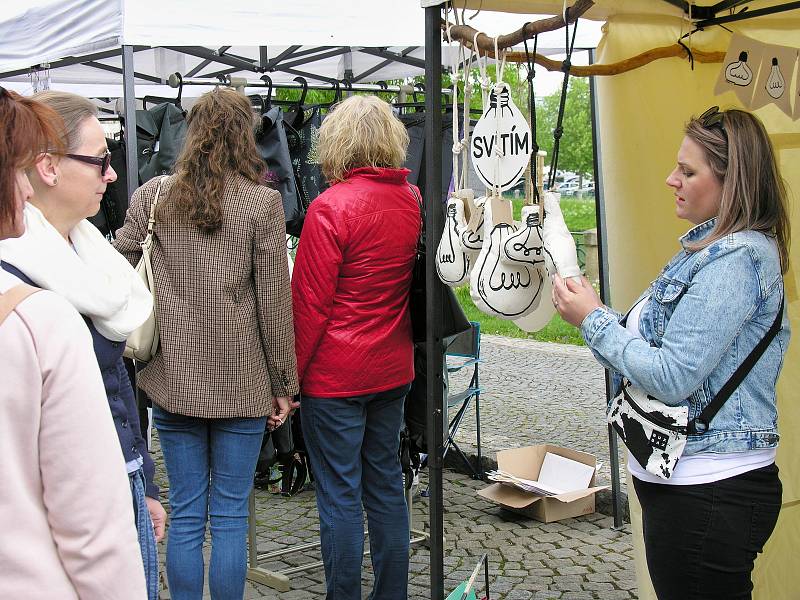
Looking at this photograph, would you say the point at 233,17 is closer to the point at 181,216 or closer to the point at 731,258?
the point at 181,216

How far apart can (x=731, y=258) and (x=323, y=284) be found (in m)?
1.43

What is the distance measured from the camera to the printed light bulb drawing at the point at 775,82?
8.37 ft

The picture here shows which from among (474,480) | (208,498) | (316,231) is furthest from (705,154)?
(474,480)

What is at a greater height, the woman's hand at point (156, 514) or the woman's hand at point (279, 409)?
the woman's hand at point (279, 409)

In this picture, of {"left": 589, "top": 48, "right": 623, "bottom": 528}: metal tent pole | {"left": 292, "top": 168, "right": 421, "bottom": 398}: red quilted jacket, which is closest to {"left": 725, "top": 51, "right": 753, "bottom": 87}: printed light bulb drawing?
{"left": 589, "top": 48, "right": 623, "bottom": 528}: metal tent pole

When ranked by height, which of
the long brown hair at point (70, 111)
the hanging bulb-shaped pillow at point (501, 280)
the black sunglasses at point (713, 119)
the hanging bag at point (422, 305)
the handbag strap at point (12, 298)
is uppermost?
the long brown hair at point (70, 111)

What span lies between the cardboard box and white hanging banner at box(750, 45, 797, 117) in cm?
234

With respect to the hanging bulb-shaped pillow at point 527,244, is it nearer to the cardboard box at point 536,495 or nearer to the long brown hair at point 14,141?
the long brown hair at point 14,141

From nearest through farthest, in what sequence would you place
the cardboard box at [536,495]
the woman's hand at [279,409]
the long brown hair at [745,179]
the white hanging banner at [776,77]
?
the long brown hair at [745,179] < the white hanging banner at [776,77] < the woman's hand at [279,409] < the cardboard box at [536,495]

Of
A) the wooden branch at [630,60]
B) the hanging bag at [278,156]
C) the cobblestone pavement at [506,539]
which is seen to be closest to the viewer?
the wooden branch at [630,60]

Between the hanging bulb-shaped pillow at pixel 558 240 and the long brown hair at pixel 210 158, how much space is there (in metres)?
1.07

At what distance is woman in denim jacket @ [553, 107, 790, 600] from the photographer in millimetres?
1896

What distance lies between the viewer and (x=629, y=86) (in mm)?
2916

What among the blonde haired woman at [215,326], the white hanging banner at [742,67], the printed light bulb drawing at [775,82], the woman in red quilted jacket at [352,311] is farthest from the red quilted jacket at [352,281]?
the printed light bulb drawing at [775,82]
